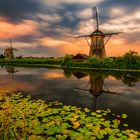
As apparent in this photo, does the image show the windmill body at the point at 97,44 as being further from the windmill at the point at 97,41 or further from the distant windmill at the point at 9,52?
the distant windmill at the point at 9,52

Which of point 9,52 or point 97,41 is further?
point 9,52

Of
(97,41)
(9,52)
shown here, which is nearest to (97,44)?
(97,41)

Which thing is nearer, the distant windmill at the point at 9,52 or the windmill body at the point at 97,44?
the windmill body at the point at 97,44

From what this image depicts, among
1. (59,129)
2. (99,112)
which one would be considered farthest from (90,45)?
(59,129)

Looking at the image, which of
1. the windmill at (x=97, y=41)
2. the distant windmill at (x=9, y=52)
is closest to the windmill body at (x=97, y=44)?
the windmill at (x=97, y=41)

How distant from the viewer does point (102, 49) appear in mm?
49562

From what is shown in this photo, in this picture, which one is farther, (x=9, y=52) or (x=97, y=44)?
(x=9, y=52)

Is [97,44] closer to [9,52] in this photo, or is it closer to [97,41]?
[97,41]

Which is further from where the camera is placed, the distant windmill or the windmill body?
the distant windmill

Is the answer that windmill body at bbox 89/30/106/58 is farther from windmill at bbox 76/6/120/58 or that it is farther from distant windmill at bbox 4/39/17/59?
distant windmill at bbox 4/39/17/59

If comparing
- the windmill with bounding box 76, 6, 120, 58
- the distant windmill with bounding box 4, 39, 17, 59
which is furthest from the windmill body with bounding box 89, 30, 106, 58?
the distant windmill with bounding box 4, 39, 17, 59

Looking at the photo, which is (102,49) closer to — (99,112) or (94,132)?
(99,112)

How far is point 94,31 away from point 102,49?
171 inches

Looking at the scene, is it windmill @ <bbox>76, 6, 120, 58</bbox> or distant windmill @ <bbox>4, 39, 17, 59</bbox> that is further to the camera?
distant windmill @ <bbox>4, 39, 17, 59</bbox>
